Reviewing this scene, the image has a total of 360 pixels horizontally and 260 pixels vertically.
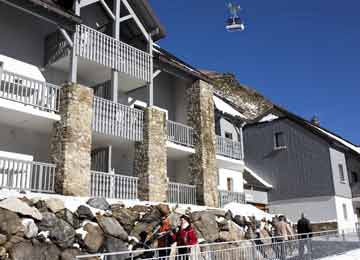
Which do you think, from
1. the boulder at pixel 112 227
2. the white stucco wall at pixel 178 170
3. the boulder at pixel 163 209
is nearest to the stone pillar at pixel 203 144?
the white stucco wall at pixel 178 170

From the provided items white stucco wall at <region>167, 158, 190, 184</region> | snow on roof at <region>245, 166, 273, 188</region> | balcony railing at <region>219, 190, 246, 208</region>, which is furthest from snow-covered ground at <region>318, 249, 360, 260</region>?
snow on roof at <region>245, 166, 273, 188</region>

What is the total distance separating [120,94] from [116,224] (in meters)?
8.74

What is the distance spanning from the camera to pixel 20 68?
16.2m

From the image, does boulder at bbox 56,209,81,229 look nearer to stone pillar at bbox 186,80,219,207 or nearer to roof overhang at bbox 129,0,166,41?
stone pillar at bbox 186,80,219,207

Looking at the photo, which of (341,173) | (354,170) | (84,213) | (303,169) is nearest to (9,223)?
(84,213)

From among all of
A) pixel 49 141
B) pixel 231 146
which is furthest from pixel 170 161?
pixel 49 141

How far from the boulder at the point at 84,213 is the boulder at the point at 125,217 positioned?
42.0 inches

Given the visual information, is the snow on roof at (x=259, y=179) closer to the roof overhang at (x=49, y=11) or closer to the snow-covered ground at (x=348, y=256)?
the snow-covered ground at (x=348, y=256)

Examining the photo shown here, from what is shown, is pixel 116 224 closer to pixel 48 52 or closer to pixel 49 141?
pixel 49 141

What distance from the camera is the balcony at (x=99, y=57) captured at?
1658 centimetres

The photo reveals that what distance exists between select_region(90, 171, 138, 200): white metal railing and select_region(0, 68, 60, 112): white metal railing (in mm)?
3146

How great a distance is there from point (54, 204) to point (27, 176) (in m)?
2.63

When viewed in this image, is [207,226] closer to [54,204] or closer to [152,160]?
[152,160]

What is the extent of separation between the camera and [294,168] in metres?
30.3
